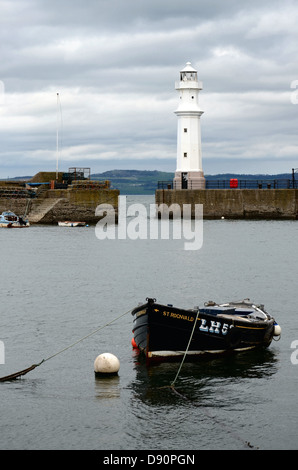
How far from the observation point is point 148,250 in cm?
5562

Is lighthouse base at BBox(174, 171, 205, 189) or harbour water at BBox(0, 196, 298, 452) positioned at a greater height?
lighthouse base at BBox(174, 171, 205, 189)

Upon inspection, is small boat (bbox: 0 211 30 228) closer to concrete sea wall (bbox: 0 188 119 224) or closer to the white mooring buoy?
concrete sea wall (bbox: 0 188 119 224)

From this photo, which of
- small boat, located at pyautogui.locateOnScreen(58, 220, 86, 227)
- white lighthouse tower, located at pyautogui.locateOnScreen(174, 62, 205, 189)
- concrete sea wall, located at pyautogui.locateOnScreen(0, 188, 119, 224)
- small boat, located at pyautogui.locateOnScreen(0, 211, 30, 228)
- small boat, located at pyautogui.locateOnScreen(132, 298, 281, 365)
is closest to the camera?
small boat, located at pyautogui.locateOnScreen(132, 298, 281, 365)

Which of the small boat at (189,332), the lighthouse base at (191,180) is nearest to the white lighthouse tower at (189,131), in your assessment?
the lighthouse base at (191,180)

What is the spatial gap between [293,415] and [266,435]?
4.56ft

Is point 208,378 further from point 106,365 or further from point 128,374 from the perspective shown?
point 106,365

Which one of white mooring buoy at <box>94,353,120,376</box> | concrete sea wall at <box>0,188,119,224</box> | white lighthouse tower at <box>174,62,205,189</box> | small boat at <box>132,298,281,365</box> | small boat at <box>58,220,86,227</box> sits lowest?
white mooring buoy at <box>94,353,120,376</box>

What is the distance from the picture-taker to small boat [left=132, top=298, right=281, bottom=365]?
19.7 m

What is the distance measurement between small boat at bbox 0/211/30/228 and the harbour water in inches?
1176

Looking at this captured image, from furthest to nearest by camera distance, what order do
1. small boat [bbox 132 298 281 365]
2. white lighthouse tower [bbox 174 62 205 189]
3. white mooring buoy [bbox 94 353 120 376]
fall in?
white lighthouse tower [bbox 174 62 205 189] → small boat [bbox 132 298 281 365] → white mooring buoy [bbox 94 353 120 376]

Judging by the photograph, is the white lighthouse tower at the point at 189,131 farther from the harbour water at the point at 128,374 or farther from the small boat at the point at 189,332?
the small boat at the point at 189,332

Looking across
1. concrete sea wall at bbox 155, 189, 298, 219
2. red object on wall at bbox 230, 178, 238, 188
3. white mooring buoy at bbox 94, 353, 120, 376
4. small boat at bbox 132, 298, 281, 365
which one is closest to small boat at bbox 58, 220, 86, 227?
concrete sea wall at bbox 155, 189, 298, 219

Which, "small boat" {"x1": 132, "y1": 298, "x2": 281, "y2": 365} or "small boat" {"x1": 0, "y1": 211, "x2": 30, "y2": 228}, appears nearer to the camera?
"small boat" {"x1": 132, "y1": 298, "x2": 281, "y2": 365}

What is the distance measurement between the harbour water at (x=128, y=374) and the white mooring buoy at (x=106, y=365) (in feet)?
0.78
